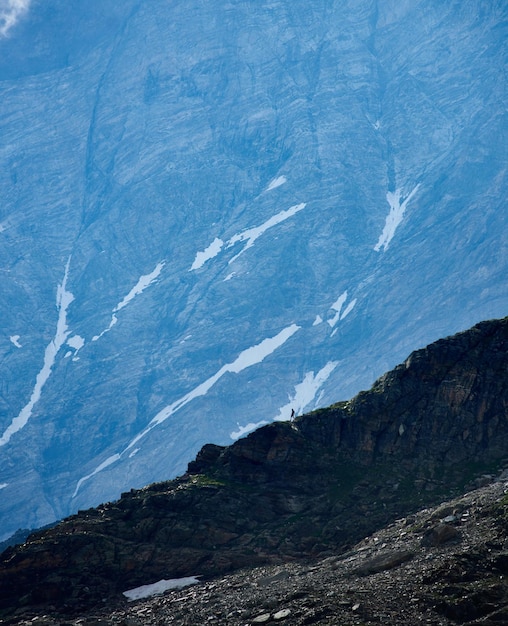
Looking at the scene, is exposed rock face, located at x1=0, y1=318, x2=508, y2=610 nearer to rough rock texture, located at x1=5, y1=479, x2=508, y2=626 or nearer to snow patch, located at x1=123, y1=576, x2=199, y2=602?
snow patch, located at x1=123, y1=576, x2=199, y2=602

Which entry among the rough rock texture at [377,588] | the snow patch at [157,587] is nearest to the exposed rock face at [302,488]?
the snow patch at [157,587]

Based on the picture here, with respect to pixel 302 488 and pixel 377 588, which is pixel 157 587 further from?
pixel 377 588

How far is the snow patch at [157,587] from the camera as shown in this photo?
5056cm

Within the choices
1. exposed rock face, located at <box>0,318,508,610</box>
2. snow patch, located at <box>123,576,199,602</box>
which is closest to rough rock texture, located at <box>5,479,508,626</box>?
snow patch, located at <box>123,576,199,602</box>

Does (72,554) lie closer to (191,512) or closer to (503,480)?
(191,512)

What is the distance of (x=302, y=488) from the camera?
59.6 meters

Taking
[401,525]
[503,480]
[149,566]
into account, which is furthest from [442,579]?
[149,566]

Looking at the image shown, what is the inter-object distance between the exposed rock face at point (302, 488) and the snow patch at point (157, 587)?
101 cm

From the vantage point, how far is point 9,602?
51594 mm

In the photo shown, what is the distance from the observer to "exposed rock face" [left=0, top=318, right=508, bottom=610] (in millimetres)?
53262

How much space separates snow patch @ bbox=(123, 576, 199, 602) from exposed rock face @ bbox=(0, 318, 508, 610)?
3.30ft

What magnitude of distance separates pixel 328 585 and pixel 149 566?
54.5 feet

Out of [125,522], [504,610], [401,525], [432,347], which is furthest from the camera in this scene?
[432,347]

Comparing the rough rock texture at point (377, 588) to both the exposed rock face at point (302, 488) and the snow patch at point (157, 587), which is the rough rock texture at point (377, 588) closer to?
the snow patch at point (157, 587)
